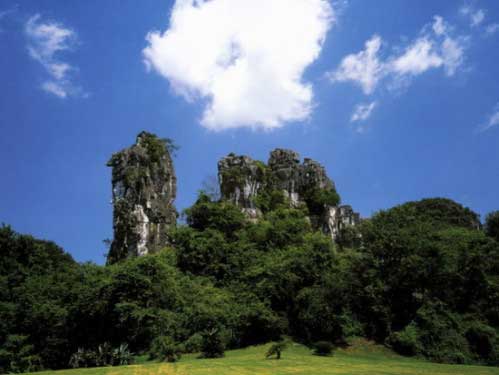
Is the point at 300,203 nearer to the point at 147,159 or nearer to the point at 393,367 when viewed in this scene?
the point at 147,159

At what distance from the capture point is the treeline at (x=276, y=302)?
30.7 m

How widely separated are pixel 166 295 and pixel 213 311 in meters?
3.81

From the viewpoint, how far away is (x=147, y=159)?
5988cm

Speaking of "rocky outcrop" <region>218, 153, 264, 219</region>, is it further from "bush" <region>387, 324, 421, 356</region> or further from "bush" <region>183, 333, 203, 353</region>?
"bush" <region>387, 324, 421, 356</region>

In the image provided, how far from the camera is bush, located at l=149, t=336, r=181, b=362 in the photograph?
26.2 meters

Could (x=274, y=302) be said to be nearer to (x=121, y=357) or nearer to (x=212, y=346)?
(x=212, y=346)

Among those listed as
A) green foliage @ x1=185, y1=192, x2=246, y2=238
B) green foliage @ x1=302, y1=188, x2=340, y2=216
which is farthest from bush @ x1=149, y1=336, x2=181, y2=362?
green foliage @ x1=302, y1=188, x2=340, y2=216

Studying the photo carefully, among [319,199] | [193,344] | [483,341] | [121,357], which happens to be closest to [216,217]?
[319,199]

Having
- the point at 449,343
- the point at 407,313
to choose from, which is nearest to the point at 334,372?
the point at 449,343

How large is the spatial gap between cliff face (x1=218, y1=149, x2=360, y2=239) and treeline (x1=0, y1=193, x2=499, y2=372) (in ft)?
72.4

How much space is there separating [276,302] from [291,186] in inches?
1220

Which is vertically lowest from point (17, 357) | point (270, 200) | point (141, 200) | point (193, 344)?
point (17, 357)

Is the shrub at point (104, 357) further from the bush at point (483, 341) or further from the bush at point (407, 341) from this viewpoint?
the bush at point (483, 341)

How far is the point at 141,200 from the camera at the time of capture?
56844 millimetres
